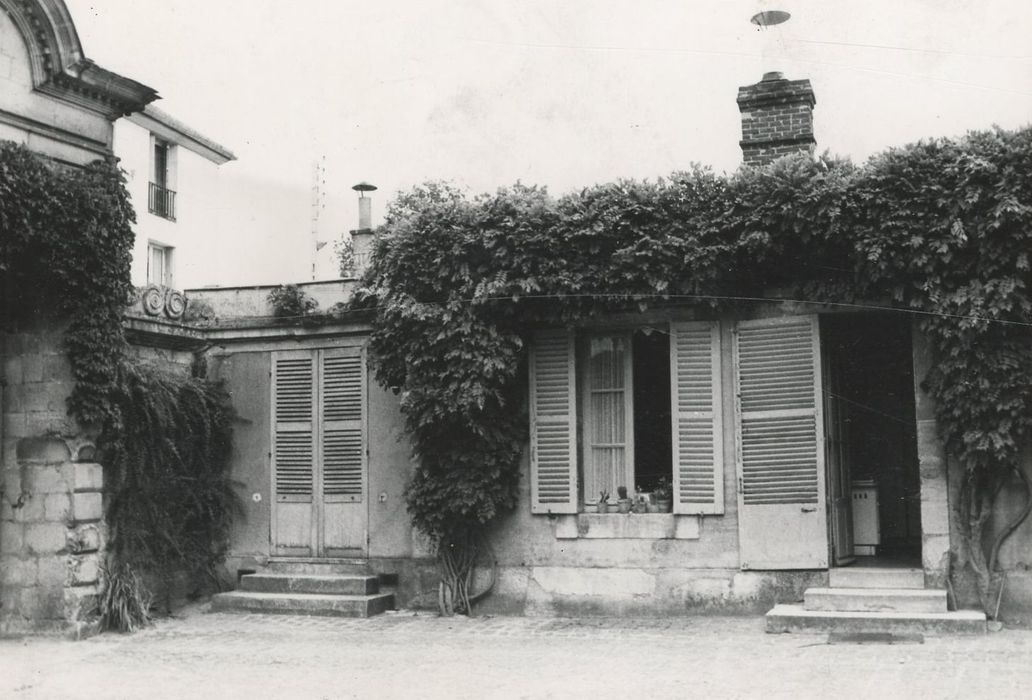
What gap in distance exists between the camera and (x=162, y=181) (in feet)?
87.8

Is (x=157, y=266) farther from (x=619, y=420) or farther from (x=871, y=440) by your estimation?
(x=871, y=440)

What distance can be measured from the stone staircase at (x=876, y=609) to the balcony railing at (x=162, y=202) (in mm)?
21022

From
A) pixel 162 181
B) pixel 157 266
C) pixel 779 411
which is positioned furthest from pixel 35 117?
pixel 157 266

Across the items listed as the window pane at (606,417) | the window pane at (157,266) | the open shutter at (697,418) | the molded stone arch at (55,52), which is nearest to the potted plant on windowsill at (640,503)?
the window pane at (606,417)

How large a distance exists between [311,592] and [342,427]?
1.73 m

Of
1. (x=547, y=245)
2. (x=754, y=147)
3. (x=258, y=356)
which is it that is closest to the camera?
(x=547, y=245)

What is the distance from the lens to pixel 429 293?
10.6m

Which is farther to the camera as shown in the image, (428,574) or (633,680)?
(428,574)

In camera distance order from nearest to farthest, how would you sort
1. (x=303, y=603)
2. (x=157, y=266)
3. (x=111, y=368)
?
(x=111, y=368), (x=303, y=603), (x=157, y=266)

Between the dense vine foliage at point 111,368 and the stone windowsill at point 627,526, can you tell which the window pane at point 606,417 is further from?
the dense vine foliage at point 111,368

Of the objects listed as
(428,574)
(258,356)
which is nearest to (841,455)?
(428,574)

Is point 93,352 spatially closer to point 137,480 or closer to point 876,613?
point 137,480

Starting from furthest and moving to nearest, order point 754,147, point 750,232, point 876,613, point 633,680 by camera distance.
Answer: point 754,147
point 750,232
point 876,613
point 633,680

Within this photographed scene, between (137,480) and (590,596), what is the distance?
4536 mm
